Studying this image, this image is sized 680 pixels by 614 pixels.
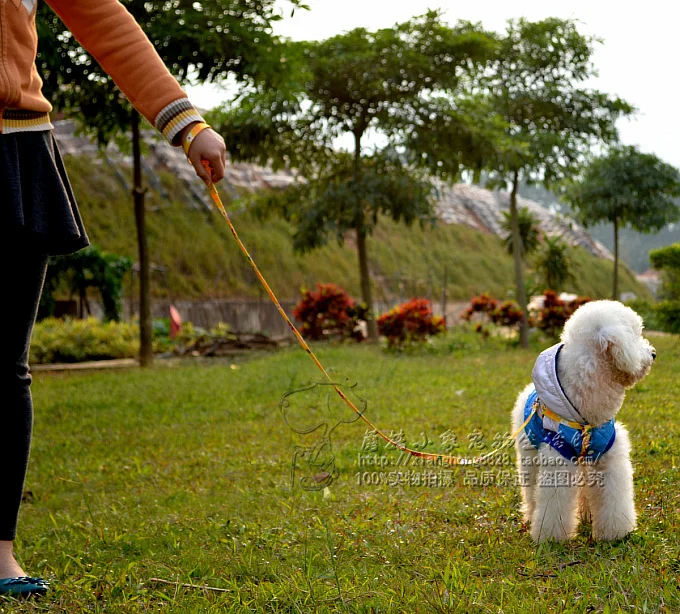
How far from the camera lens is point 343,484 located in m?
3.36

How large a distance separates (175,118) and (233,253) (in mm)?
17962

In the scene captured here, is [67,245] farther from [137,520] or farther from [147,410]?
[147,410]

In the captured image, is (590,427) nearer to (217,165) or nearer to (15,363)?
(217,165)

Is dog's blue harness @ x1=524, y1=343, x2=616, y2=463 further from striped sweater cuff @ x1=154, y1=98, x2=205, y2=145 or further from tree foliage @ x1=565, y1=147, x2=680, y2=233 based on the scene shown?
tree foliage @ x1=565, y1=147, x2=680, y2=233

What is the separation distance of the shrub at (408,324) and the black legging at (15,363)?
8.84 meters

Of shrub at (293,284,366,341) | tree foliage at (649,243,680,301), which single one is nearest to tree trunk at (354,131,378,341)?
shrub at (293,284,366,341)

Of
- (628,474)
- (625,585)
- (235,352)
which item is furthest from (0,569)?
(235,352)

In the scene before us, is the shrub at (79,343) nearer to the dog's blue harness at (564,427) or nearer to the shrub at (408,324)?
the shrub at (408,324)

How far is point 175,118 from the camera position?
74.8 inches

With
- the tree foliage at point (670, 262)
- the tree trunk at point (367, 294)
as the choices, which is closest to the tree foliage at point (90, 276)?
the tree trunk at point (367, 294)

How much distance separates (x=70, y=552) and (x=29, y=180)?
56.8 inches

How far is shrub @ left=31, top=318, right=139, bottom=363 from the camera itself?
37.4 ft

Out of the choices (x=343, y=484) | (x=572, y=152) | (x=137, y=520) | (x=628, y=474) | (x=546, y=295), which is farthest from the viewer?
(x=572, y=152)

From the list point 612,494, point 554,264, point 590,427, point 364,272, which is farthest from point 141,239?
point 554,264
